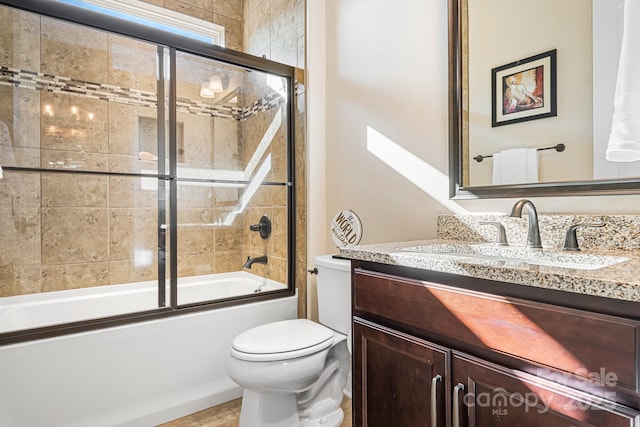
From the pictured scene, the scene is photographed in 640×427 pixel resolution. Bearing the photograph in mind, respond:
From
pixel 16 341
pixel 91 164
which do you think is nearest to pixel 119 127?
pixel 91 164

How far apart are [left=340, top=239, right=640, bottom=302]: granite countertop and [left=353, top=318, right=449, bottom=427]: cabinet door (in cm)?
22

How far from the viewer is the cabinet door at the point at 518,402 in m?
0.66

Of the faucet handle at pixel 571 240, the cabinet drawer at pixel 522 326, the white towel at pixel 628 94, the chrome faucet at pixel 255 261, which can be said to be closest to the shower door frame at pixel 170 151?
the chrome faucet at pixel 255 261

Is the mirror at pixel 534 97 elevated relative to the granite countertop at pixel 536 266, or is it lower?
elevated

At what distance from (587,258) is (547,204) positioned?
29 centimetres

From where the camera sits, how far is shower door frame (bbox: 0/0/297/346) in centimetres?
162

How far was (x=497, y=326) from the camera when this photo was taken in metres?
0.82

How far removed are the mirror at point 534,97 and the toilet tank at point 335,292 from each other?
0.62m

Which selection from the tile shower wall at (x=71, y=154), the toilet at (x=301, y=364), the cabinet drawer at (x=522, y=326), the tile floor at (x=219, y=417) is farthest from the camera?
the tile shower wall at (x=71, y=154)

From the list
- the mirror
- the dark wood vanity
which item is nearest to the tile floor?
the dark wood vanity

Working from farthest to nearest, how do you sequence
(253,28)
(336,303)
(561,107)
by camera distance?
(253,28) < (336,303) < (561,107)

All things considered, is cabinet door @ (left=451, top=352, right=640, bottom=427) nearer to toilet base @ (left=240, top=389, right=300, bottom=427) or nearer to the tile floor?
toilet base @ (left=240, top=389, right=300, bottom=427)

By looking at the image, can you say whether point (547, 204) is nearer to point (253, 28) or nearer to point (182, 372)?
point (182, 372)

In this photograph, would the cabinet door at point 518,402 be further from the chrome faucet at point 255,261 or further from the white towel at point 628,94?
the chrome faucet at point 255,261
